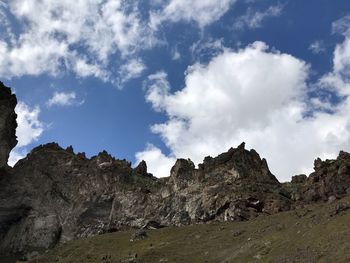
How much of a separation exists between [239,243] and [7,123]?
10063cm

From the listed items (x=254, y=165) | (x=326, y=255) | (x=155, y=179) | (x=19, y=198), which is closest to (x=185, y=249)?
(x=326, y=255)

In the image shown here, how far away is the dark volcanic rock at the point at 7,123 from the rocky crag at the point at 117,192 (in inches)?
11.9

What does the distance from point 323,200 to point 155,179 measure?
2476 inches

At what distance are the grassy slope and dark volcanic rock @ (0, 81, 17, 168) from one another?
4688cm

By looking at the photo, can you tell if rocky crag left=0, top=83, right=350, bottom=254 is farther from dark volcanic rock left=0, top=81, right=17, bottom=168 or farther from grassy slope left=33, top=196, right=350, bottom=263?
grassy slope left=33, top=196, right=350, bottom=263

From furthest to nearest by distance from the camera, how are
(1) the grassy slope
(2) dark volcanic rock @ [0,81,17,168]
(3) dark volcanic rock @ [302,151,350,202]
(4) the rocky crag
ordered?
(2) dark volcanic rock @ [0,81,17,168]
(4) the rocky crag
(3) dark volcanic rock @ [302,151,350,202]
(1) the grassy slope

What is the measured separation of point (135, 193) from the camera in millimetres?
144375

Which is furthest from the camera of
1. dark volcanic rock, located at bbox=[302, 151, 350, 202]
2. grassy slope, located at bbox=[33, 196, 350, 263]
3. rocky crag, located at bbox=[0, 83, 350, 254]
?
rocky crag, located at bbox=[0, 83, 350, 254]

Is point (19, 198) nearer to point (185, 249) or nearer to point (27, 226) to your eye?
point (27, 226)

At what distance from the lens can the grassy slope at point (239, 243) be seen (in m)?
66.8

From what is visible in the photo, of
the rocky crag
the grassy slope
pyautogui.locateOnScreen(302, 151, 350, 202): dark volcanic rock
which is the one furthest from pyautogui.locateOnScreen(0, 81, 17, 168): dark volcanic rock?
pyautogui.locateOnScreen(302, 151, 350, 202): dark volcanic rock

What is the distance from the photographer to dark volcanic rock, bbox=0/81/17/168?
162m

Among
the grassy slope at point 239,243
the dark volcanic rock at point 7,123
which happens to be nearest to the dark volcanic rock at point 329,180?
the grassy slope at point 239,243

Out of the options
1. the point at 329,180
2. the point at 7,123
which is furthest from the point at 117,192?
the point at 329,180
